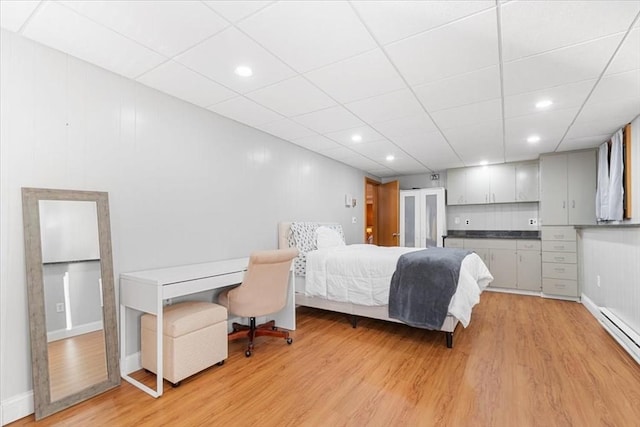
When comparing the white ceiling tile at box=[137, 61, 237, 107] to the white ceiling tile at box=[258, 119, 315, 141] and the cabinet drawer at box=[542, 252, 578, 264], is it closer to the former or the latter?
the white ceiling tile at box=[258, 119, 315, 141]

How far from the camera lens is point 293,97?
281 cm

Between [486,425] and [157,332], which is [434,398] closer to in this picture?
[486,425]

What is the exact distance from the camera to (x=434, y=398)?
6.84 ft

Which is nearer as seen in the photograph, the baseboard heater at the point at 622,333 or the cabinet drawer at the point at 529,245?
the baseboard heater at the point at 622,333

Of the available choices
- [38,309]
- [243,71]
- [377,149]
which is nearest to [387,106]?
[243,71]

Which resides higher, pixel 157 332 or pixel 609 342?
pixel 157 332

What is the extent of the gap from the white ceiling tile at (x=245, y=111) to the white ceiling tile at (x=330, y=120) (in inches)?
12.6

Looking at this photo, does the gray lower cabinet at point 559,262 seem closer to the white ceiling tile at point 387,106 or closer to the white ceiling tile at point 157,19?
the white ceiling tile at point 387,106

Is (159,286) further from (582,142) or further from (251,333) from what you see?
(582,142)

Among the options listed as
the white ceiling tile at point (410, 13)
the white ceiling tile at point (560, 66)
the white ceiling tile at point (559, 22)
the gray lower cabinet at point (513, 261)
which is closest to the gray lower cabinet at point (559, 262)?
the gray lower cabinet at point (513, 261)

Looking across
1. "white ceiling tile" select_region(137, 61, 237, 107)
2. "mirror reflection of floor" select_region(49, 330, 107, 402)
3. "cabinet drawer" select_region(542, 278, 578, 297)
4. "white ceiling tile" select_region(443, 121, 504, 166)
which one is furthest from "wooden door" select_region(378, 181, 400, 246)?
"mirror reflection of floor" select_region(49, 330, 107, 402)

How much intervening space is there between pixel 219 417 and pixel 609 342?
3.70 m

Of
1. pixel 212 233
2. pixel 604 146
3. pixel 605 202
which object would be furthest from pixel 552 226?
pixel 212 233

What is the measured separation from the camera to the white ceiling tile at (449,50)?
1.81m
